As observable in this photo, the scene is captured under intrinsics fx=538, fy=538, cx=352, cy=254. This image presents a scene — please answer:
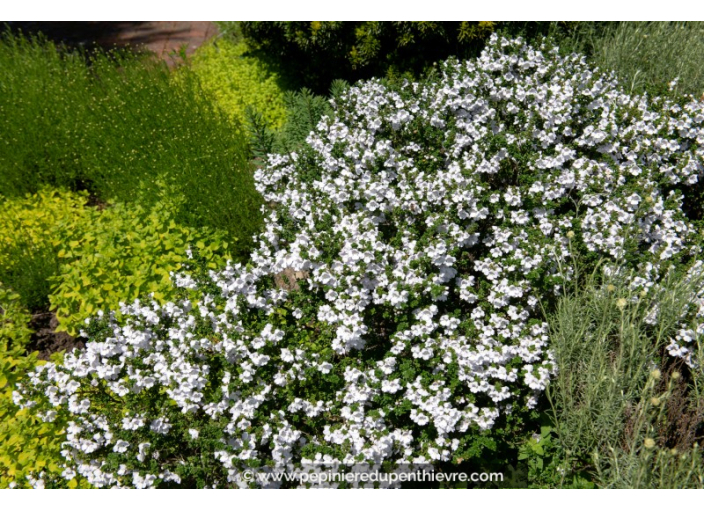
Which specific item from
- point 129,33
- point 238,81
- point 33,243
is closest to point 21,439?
point 33,243

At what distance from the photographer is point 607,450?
283 centimetres

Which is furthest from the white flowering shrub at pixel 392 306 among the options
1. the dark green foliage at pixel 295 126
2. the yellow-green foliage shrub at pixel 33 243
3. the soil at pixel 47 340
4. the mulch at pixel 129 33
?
the mulch at pixel 129 33

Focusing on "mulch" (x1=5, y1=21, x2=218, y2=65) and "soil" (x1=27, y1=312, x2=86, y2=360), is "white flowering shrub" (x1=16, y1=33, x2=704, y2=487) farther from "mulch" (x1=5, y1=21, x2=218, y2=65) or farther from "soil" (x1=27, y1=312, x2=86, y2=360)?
"mulch" (x1=5, y1=21, x2=218, y2=65)

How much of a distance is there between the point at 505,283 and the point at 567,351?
486mm

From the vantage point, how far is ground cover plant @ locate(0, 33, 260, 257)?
169 inches

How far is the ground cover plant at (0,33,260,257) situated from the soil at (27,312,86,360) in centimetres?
116

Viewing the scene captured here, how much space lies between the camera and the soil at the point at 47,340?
4.00m

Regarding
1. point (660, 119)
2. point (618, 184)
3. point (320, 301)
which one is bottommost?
point (320, 301)

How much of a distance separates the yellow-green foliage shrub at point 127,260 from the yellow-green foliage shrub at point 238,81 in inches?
82.0

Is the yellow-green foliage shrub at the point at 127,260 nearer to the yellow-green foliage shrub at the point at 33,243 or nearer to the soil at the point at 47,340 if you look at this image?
the yellow-green foliage shrub at the point at 33,243

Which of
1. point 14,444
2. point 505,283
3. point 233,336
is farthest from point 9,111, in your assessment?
point 505,283

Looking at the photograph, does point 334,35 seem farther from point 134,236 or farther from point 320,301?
point 320,301

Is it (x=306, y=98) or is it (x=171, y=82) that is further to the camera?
Result: (x=171, y=82)

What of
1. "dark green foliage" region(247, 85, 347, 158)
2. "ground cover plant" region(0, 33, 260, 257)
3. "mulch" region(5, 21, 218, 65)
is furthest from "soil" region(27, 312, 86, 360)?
"mulch" region(5, 21, 218, 65)
